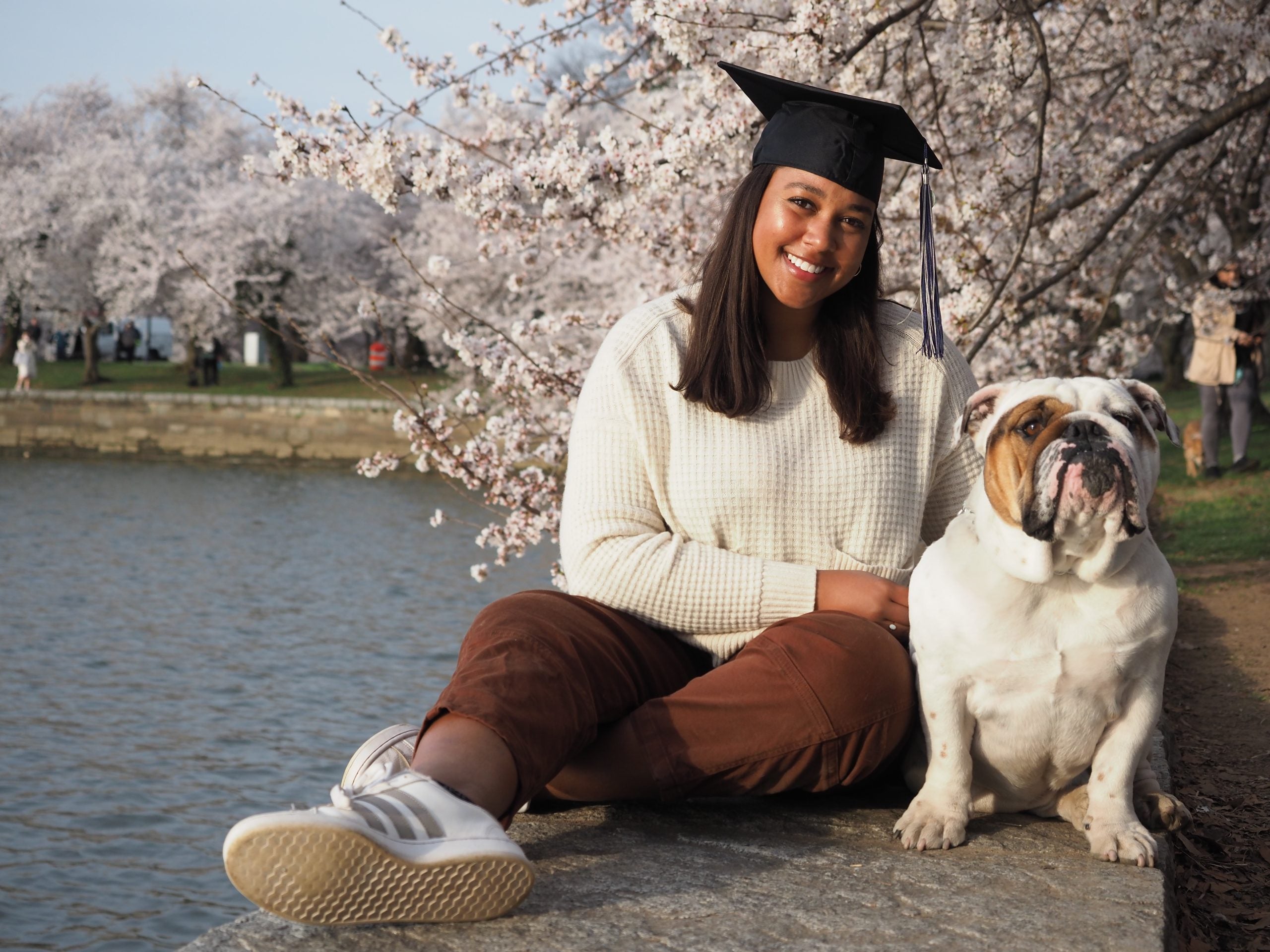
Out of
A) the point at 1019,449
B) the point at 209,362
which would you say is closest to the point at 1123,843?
the point at 1019,449

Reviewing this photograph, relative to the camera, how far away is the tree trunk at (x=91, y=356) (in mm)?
34344

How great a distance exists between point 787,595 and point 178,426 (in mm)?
27943

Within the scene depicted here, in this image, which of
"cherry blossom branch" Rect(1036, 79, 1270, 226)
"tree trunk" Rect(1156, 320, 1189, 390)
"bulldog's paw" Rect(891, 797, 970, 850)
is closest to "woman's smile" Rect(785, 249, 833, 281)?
"bulldog's paw" Rect(891, 797, 970, 850)

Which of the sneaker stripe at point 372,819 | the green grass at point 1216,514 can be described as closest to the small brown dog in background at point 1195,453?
the green grass at point 1216,514

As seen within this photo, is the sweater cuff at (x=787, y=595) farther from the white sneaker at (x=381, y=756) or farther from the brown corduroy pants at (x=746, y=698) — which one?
the white sneaker at (x=381, y=756)

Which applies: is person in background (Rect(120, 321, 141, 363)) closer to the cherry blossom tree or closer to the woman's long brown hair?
the cherry blossom tree

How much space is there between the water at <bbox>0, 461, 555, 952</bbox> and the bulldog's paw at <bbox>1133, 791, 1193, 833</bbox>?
15.0 ft

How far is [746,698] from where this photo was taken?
9.69 ft

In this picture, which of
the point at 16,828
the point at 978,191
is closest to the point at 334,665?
the point at 16,828

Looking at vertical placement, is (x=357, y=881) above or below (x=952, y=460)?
below

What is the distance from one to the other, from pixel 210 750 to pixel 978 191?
598 cm

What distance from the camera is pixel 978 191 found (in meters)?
7.91

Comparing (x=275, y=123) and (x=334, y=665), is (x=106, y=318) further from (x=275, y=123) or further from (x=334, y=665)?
(x=275, y=123)

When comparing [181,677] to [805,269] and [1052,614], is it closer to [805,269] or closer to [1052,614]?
[805,269]
